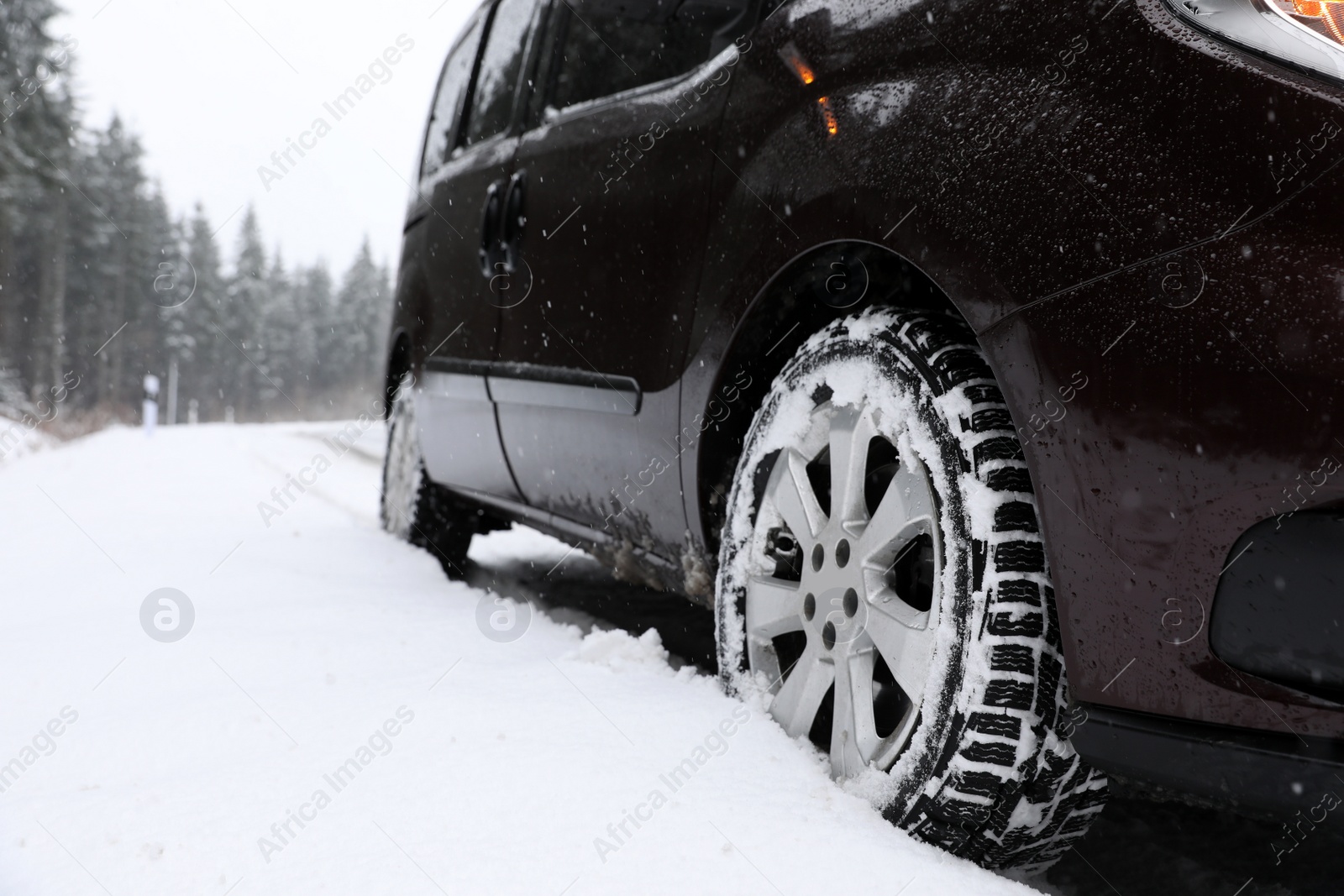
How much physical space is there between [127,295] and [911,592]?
5570cm

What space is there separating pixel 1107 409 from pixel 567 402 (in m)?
1.50

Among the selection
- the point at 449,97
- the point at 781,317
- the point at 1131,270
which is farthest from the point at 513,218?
the point at 1131,270

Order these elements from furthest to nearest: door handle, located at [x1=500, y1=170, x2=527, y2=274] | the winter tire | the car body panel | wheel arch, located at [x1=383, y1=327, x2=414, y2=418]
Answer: wheel arch, located at [x1=383, y1=327, x2=414, y2=418] → the winter tire → door handle, located at [x1=500, y1=170, x2=527, y2=274] → the car body panel

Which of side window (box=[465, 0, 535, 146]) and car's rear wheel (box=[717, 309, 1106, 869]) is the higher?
side window (box=[465, 0, 535, 146])

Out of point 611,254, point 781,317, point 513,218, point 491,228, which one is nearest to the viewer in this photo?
point 781,317

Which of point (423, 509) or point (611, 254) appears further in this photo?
point (423, 509)

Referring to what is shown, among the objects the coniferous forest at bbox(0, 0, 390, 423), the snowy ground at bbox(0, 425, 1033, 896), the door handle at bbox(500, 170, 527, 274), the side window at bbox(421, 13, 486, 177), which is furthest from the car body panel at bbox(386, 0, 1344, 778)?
the coniferous forest at bbox(0, 0, 390, 423)

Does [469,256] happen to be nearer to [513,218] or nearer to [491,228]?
[491,228]

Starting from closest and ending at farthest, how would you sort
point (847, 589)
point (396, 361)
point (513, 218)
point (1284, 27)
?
point (1284, 27), point (847, 589), point (513, 218), point (396, 361)

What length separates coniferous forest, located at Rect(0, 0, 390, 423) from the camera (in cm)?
2627

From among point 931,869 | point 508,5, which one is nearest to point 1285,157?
point 931,869

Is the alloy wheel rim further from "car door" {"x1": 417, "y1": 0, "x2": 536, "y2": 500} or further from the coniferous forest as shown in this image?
the coniferous forest

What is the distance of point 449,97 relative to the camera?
3869 millimetres

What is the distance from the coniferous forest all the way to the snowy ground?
1791cm
